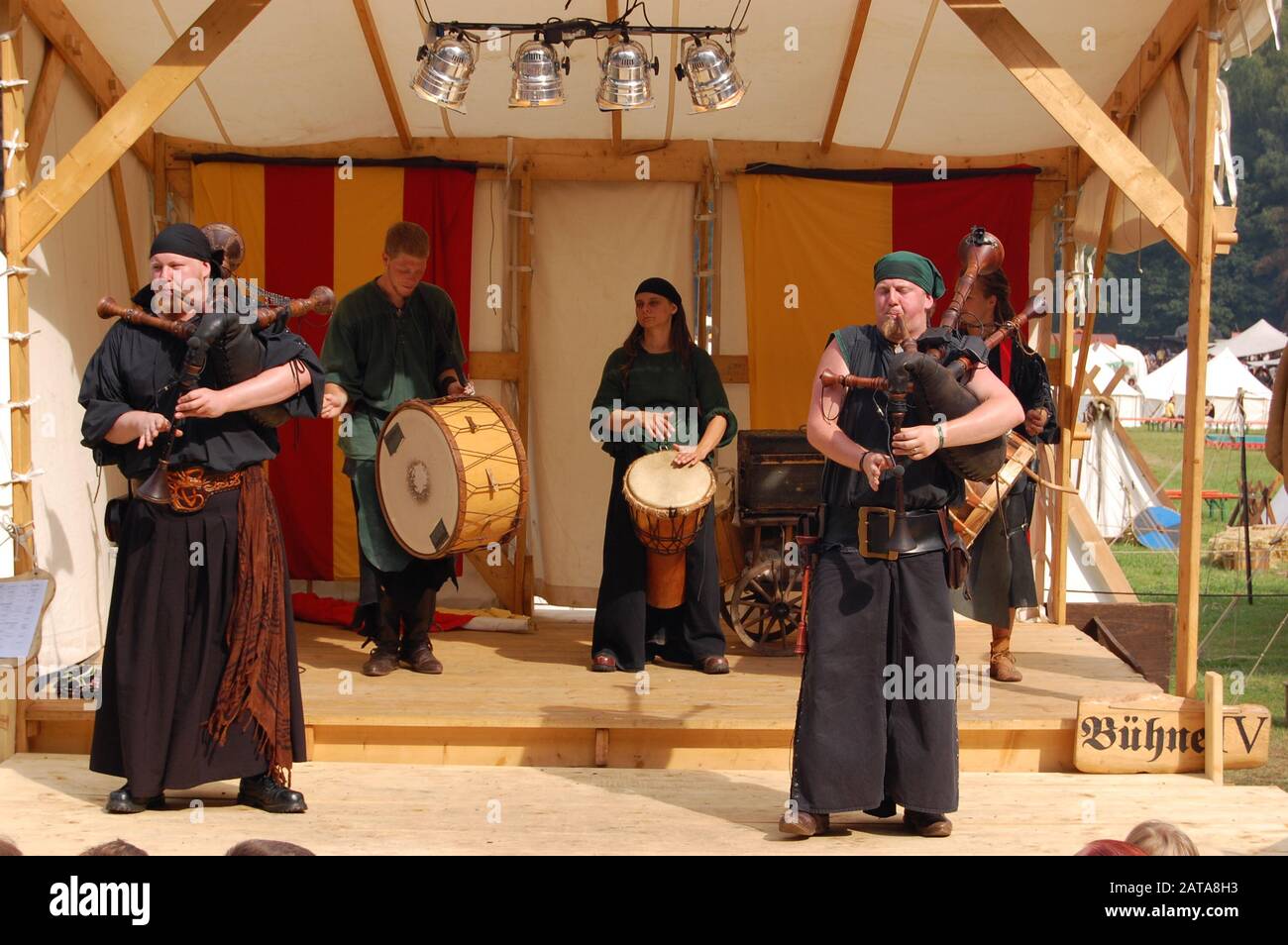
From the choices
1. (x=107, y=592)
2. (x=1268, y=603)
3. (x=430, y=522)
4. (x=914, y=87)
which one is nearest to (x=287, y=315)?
(x=430, y=522)

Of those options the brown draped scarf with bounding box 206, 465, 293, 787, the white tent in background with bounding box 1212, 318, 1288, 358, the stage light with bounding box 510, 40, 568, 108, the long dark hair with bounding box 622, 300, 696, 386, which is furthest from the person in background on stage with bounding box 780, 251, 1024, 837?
the white tent in background with bounding box 1212, 318, 1288, 358

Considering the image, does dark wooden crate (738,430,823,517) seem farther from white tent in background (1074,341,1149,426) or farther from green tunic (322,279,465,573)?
white tent in background (1074,341,1149,426)

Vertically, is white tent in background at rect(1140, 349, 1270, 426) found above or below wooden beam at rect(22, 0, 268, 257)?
below

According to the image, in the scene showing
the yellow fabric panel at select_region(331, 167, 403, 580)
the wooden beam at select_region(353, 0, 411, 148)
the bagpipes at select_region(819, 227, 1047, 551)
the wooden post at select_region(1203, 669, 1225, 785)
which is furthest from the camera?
the yellow fabric panel at select_region(331, 167, 403, 580)

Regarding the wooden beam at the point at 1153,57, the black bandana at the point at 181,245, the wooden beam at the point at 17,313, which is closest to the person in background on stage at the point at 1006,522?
the wooden beam at the point at 1153,57

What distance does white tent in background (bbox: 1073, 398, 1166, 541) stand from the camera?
1491 centimetres

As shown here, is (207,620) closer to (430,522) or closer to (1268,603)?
(430,522)

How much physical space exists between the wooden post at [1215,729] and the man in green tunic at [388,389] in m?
2.95

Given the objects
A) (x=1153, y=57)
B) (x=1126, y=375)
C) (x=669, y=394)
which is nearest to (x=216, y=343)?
(x=669, y=394)

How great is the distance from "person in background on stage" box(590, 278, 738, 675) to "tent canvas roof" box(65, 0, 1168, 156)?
1567 millimetres

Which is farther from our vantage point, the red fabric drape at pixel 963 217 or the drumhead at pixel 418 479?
the red fabric drape at pixel 963 217

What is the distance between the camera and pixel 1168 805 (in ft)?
14.8

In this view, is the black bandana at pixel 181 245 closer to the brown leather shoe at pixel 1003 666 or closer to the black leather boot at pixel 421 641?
the black leather boot at pixel 421 641

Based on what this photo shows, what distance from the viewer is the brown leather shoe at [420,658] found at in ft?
19.0
